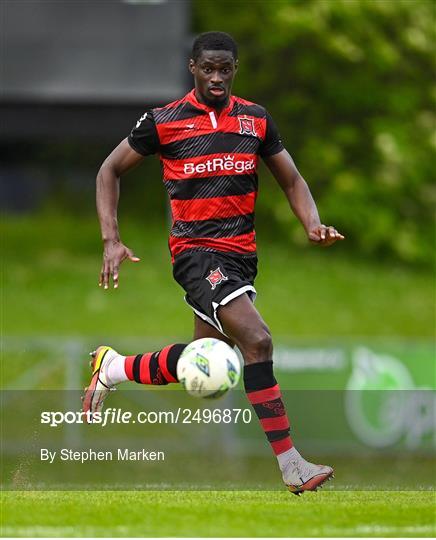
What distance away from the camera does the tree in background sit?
83.5ft

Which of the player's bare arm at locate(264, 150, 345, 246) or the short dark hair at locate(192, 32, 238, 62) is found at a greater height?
the short dark hair at locate(192, 32, 238, 62)

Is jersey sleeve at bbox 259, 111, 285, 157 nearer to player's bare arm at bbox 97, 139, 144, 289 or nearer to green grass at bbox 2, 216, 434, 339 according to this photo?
player's bare arm at bbox 97, 139, 144, 289

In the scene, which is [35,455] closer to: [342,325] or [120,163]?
[120,163]

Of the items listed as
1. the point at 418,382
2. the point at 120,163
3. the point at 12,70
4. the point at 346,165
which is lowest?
the point at 346,165

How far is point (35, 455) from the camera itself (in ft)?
30.5

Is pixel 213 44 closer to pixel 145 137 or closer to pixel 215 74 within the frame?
pixel 215 74

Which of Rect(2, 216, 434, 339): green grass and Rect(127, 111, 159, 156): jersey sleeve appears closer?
Rect(127, 111, 159, 156): jersey sleeve

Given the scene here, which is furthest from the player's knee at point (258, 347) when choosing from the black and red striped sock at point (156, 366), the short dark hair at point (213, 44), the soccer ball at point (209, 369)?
the short dark hair at point (213, 44)

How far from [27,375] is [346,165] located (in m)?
10.7

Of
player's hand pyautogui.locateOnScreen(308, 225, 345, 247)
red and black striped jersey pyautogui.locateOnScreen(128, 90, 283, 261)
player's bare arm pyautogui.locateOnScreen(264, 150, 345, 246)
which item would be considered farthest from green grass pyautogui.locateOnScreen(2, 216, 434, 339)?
player's hand pyautogui.locateOnScreen(308, 225, 345, 247)

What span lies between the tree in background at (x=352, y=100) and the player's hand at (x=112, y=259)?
17.5m

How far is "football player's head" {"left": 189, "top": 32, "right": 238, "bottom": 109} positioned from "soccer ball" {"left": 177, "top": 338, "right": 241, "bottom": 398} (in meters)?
1.42

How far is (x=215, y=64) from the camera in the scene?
7.81 metres

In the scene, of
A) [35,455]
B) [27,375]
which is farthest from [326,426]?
Result: [35,455]
